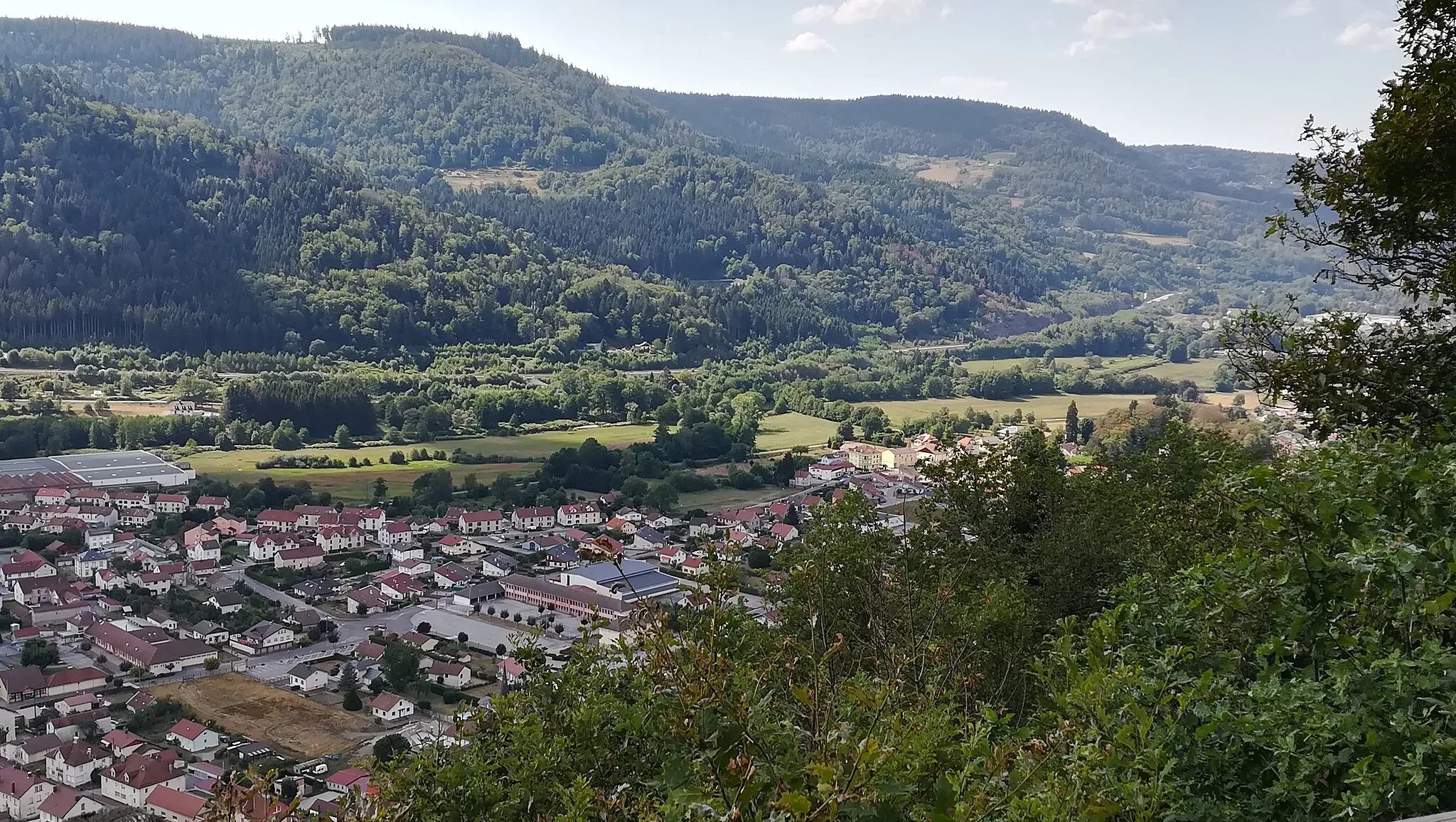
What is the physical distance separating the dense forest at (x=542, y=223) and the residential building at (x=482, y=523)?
119 ft

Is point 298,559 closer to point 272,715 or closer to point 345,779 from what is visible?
point 272,715

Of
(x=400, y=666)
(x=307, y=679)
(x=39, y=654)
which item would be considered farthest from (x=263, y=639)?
(x=400, y=666)

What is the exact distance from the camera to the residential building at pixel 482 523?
112 feet

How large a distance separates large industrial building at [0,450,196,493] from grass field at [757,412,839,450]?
75.2ft

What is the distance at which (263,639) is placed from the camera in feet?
73.4

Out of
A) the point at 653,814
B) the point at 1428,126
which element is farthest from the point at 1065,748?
the point at 1428,126

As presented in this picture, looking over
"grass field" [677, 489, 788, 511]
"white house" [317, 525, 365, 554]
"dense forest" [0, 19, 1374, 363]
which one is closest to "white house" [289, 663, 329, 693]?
"white house" [317, 525, 365, 554]

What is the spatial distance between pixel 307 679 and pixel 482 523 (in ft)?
47.5

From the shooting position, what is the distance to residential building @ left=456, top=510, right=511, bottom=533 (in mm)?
34062

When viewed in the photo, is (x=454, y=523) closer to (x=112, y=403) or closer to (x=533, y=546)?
(x=533, y=546)

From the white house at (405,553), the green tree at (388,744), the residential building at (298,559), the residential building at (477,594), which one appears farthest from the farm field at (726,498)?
the green tree at (388,744)

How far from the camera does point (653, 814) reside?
8.39 feet

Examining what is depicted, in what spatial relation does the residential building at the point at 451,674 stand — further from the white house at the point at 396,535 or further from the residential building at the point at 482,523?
the residential building at the point at 482,523

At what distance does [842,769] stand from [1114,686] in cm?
119
